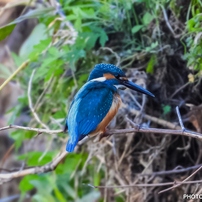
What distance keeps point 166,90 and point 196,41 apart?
0.33m

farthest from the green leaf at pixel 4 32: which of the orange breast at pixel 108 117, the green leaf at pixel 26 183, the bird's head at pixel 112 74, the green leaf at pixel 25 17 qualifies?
the green leaf at pixel 26 183

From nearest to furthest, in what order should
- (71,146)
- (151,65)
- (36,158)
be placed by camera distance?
1. (71,146)
2. (151,65)
3. (36,158)

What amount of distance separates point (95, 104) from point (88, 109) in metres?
0.03

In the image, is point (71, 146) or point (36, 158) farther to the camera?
point (36, 158)

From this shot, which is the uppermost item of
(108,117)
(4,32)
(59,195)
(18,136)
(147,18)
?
(4,32)

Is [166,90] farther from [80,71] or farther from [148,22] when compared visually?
[80,71]

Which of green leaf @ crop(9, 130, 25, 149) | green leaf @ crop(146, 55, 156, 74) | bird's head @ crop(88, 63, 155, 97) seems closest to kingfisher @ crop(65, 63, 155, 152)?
bird's head @ crop(88, 63, 155, 97)

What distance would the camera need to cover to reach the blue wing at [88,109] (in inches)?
27.0

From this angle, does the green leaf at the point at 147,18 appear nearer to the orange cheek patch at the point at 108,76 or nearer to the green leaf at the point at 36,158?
the orange cheek patch at the point at 108,76

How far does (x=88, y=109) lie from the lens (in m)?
0.72

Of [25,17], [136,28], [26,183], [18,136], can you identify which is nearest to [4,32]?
[25,17]

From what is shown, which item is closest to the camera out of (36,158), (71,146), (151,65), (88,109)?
(71,146)

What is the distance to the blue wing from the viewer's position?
2.25 feet

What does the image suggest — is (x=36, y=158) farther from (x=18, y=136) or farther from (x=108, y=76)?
(x=108, y=76)
